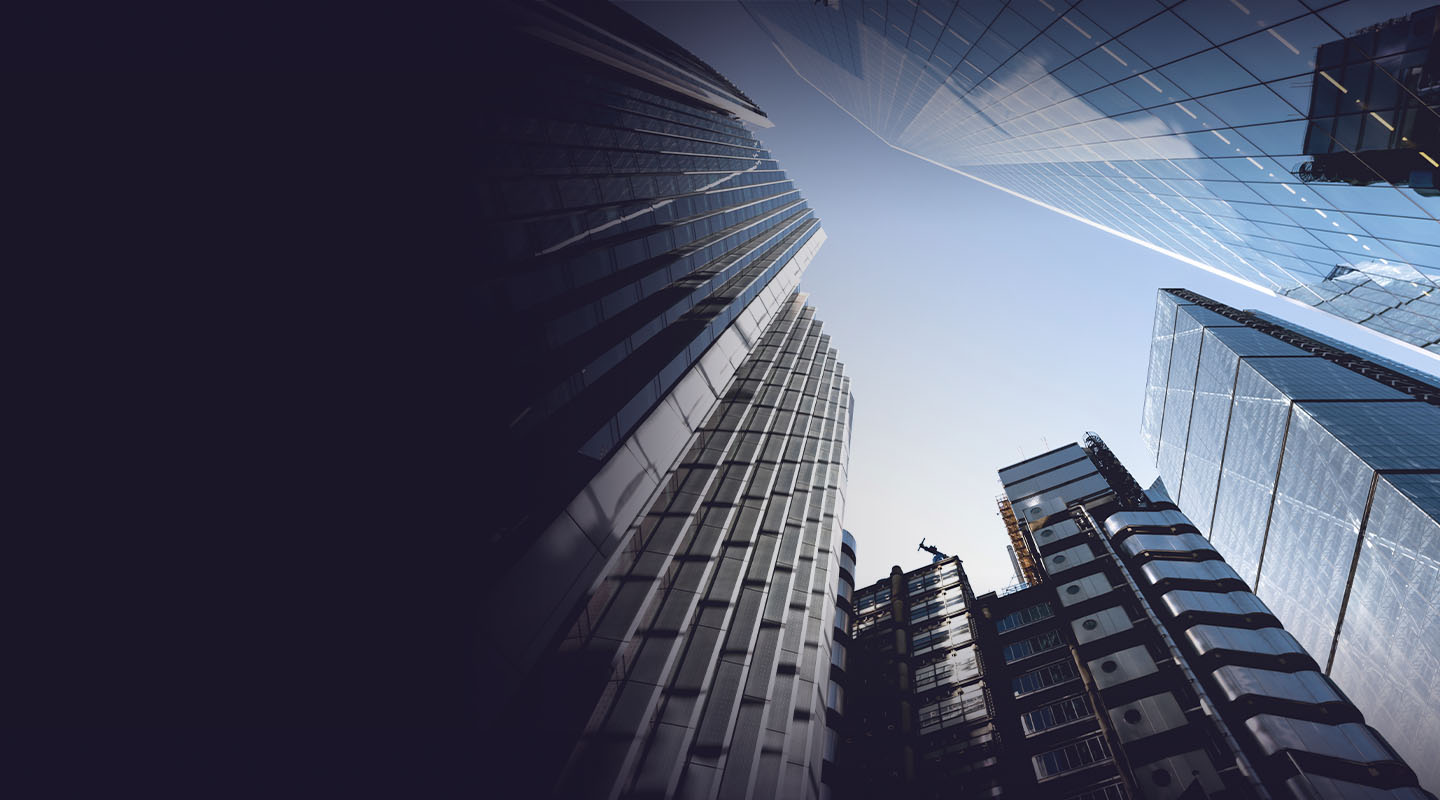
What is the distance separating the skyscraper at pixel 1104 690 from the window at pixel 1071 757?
Result: 0.07 meters

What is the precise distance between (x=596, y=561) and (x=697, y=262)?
14064 millimetres

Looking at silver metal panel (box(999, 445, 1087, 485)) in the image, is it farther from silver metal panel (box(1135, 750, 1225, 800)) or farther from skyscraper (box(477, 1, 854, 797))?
skyscraper (box(477, 1, 854, 797))

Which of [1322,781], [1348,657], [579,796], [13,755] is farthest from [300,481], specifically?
[1348,657]

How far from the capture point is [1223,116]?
53.1ft

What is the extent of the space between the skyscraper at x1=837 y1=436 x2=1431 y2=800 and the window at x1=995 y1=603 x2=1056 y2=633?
149 mm

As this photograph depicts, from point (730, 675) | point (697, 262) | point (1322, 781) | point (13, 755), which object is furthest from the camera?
point (1322, 781)

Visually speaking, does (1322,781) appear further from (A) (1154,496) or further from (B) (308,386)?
(A) (1154,496)

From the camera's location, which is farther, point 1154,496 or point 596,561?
point 1154,496

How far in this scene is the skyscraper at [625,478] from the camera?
10.1 m

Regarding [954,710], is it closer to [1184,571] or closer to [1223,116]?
[1184,571]

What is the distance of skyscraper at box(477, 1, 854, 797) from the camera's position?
10.1m

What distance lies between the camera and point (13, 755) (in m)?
A: 4.05

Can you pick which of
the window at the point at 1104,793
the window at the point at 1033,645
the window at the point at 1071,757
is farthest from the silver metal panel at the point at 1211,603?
the window at the point at 1104,793

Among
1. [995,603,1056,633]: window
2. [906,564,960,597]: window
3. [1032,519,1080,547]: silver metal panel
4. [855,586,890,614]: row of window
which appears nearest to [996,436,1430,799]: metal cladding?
[1032,519,1080,547]: silver metal panel
